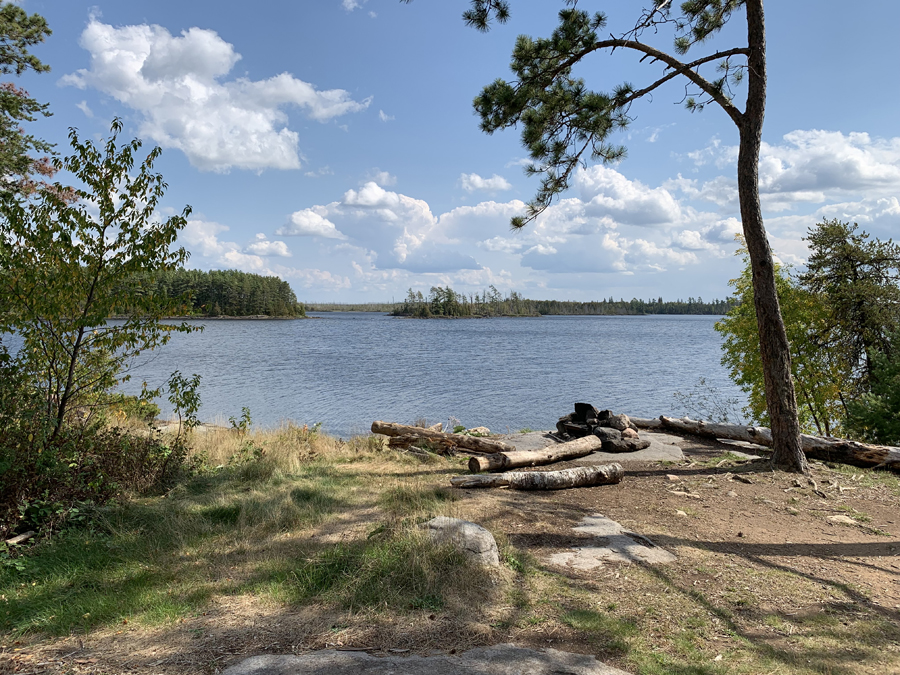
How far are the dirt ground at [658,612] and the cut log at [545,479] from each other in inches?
29.7

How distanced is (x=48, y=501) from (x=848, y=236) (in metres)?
24.8

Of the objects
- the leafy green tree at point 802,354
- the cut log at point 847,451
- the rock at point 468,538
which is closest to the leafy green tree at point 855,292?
the leafy green tree at point 802,354

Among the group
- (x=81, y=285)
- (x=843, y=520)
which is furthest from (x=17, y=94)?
(x=843, y=520)

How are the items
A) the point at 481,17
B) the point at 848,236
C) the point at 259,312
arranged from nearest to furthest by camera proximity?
the point at 481,17
the point at 848,236
the point at 259,312

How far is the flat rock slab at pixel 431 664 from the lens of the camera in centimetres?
319

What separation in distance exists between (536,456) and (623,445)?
7.31 feet

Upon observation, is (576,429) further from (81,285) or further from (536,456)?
(81,285)

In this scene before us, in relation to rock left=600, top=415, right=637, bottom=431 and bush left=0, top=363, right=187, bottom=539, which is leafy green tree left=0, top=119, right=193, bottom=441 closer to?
bush left=0, top=363, right=187, bottom=539

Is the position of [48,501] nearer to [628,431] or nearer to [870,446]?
[628,431]

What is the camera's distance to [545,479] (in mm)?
8016

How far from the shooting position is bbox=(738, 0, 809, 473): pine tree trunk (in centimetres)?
865

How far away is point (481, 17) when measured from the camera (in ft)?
28.5

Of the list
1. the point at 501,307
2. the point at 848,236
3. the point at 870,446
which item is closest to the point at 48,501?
the point at 870,446

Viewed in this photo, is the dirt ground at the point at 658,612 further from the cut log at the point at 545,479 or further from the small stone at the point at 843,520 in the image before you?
the cut log at the point at 545,479
